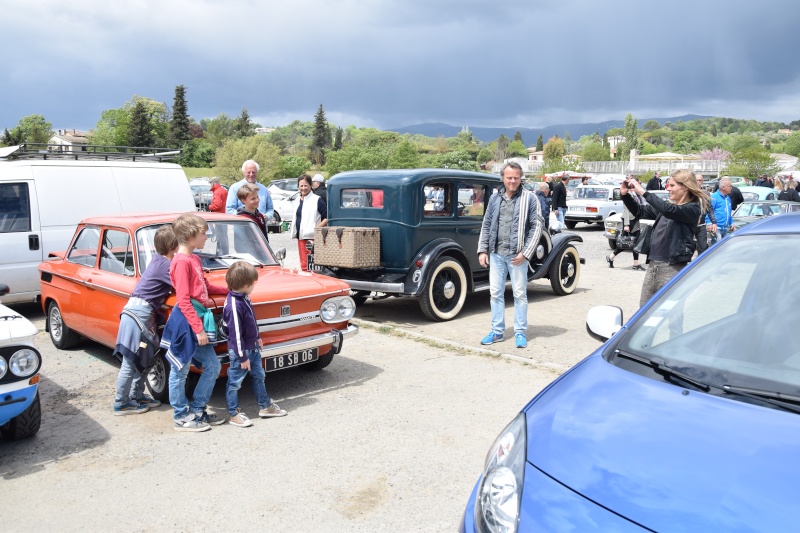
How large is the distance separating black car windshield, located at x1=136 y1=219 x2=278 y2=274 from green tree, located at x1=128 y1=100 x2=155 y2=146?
324ft

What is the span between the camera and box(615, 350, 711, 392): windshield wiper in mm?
2485

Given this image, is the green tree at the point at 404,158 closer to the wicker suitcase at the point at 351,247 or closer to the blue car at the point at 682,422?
the wicker suitcase at the point at 351,247

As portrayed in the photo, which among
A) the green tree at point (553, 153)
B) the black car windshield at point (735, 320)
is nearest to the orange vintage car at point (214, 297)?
the black car windshield at point (735, 320)

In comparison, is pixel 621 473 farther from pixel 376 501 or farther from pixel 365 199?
pixel 365 199

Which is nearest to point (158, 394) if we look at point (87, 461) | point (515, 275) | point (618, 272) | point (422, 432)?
point (87, 461)

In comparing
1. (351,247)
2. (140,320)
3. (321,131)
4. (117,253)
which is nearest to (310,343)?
(140,320)

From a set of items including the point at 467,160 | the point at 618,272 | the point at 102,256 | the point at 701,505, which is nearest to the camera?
the point at 701,505

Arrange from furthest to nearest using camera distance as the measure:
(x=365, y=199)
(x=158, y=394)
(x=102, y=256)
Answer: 1. (x=365, y=199)
2. (x=102, y=256)
3. (x=158, y=394)

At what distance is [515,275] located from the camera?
7402 millimetres

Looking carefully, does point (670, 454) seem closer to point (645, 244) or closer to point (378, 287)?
point (645, 244)

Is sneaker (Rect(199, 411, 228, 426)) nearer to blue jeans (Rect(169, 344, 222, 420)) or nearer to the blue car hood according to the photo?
blue jeans (Rect(169, 344, 222, 420))

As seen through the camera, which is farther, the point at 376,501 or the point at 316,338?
the point at 316,338

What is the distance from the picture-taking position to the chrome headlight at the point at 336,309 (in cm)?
602

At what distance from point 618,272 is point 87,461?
11597 mm
